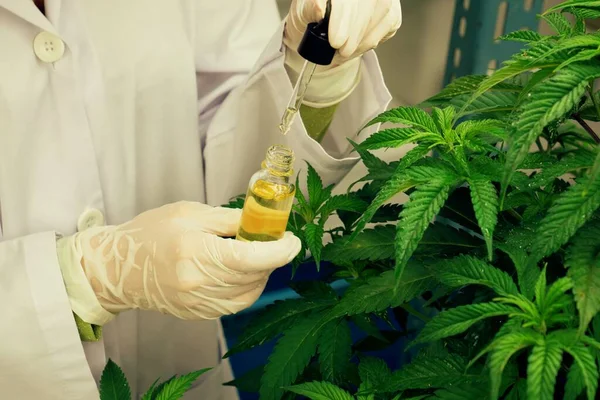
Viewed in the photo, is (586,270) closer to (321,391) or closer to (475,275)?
(475,275)

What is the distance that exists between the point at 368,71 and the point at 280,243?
16.9 inches

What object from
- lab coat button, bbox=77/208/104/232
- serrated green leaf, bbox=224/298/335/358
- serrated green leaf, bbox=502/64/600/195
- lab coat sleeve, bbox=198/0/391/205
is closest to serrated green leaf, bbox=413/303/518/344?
serrated green leaf, bbox=502/64/600/195

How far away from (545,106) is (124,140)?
2.35ft

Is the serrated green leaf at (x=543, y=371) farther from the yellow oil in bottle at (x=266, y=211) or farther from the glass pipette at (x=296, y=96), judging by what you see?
the glass pipette at (x=296, y=96)

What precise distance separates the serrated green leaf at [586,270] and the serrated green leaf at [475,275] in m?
0.05

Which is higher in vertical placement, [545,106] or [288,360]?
[545,106]

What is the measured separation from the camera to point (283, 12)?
1.56 m

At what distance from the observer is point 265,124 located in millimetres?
1066

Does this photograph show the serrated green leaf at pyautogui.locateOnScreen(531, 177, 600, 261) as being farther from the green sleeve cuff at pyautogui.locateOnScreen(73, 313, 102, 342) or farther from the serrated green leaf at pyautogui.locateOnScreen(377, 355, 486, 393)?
the green sleeve cuff at pyautogui.locateOnScreen(73, 313, 102, 342)

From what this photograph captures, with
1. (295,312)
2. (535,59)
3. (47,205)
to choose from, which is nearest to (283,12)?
(47,205)

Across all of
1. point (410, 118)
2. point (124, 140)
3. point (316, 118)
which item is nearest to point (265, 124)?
point (316, 118)

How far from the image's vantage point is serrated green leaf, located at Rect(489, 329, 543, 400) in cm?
45

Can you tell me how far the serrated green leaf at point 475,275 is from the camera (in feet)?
1.77

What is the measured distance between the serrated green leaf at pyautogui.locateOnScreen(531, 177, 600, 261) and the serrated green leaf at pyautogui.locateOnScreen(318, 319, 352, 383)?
0.87 ft
